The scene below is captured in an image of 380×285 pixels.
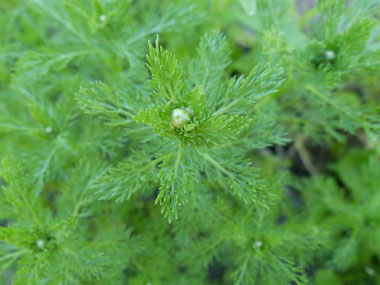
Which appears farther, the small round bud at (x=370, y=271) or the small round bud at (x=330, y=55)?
the small round bud at (x=370, y=271)

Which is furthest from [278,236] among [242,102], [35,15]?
[35,15]

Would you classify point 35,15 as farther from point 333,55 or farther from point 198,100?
point 333,55

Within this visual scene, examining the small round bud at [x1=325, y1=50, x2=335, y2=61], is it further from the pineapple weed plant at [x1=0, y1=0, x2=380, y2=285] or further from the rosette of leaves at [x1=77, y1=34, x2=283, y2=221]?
the rosette of leaves at [x1=77, y1=34, x2=283, y2=221]

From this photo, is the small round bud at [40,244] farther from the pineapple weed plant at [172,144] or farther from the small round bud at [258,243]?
the small round bud at [258,243]

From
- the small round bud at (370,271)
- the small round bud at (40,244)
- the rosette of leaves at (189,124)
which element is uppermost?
the rosette of leaves at (189,124)

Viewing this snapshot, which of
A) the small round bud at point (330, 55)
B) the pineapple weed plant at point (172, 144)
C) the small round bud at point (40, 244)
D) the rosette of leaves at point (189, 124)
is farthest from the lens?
the small round bud at point (330, 55)

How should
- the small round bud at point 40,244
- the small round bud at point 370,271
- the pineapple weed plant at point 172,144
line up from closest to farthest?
the pineapple weed plant at point 172,144 < the small round bud at point 40,244 < the small round bud at point 370,271

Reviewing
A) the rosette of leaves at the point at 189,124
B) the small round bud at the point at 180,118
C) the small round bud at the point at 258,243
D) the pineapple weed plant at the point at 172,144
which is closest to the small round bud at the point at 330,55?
the pineapple weed plant at the point at 172,144

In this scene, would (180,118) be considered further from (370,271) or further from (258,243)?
(370,271)
